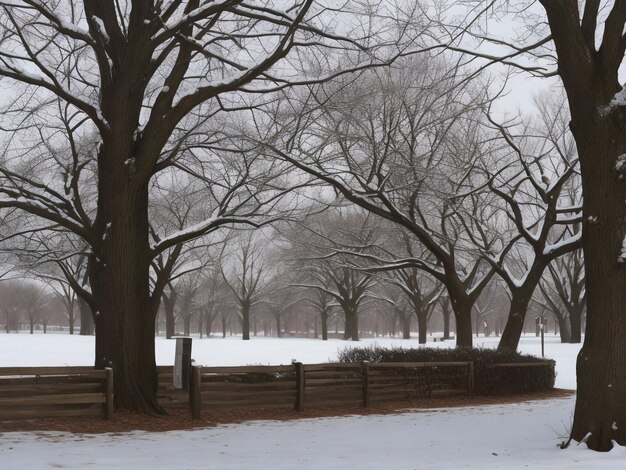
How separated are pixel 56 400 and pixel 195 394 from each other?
2390 mm

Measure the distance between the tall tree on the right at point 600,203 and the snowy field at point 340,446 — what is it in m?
0.55

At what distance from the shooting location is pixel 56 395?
11086 millimetres

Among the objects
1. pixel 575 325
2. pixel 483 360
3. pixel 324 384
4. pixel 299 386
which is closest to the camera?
pixel 299 386

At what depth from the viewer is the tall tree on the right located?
8.73m

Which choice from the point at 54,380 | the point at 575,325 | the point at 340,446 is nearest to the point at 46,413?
the point at 54,380

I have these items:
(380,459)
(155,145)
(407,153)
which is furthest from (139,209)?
(407,153)

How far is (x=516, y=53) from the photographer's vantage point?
11117mm

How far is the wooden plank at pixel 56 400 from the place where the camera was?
10852 millimetres

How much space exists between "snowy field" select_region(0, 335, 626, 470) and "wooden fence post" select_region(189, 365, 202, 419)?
1.06 metres

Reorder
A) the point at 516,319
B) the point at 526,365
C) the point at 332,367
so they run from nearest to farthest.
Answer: the point at 332,367 → the point at 526,365 → the point at 516,319

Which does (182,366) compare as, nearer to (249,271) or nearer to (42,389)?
(42,389)

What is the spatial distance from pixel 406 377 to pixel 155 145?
7.62 m

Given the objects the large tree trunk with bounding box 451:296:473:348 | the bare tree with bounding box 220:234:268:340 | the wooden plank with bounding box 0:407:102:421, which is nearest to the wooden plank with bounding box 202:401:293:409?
the wooden plank with bounding box 0:407:102:421

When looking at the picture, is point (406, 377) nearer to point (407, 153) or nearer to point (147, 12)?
point (407, 153)
